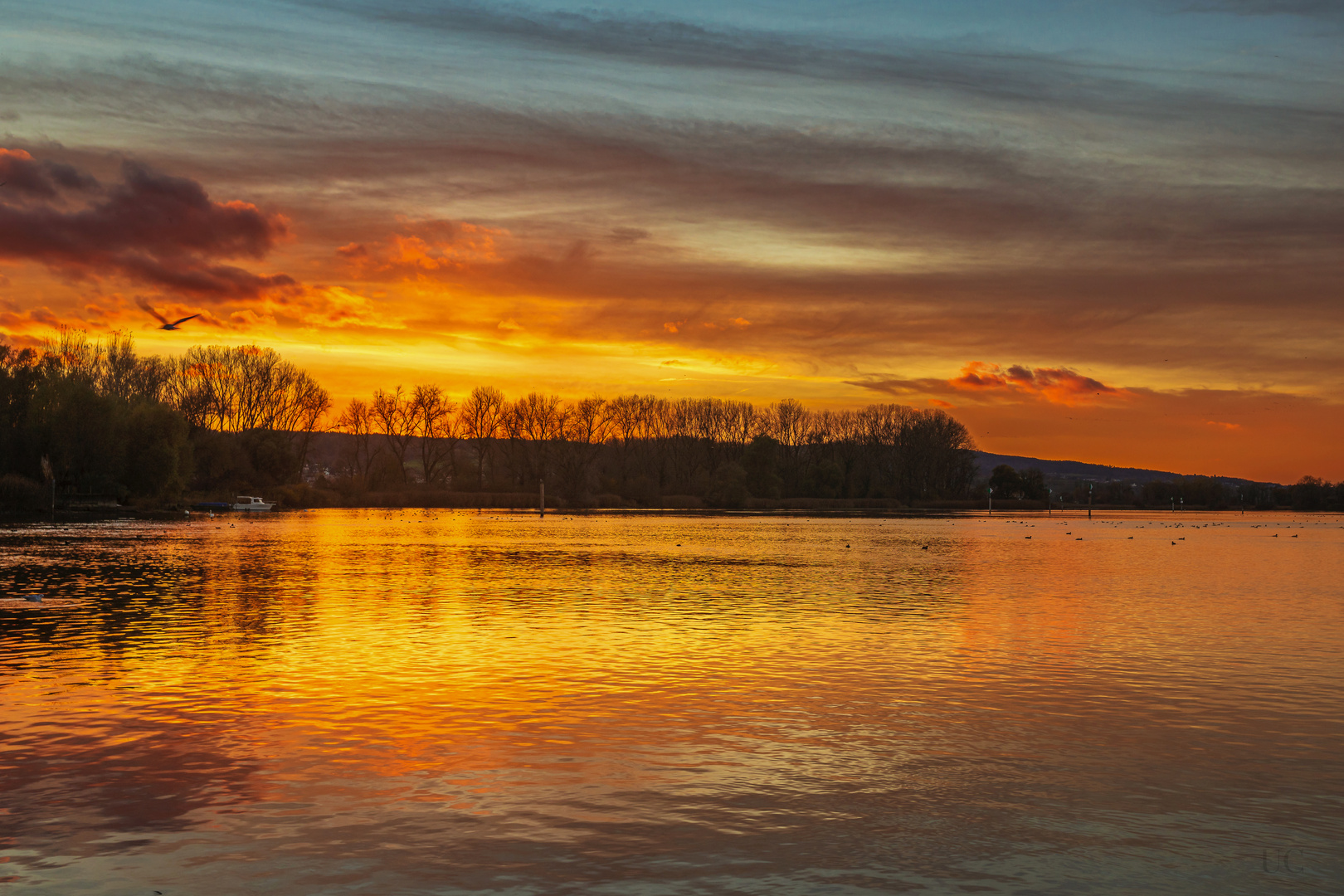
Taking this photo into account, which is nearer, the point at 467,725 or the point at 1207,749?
the point at 1207,749

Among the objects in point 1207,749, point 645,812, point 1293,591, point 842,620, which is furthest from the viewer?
point 1293,591

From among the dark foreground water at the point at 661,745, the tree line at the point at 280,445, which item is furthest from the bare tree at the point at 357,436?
the dark foreground water at the point at 661,745

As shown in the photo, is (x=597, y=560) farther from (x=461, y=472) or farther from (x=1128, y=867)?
(x=461, y=472)

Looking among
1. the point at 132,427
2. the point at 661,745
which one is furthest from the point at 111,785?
the point at 132,427

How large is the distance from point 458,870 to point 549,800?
7.76 ft

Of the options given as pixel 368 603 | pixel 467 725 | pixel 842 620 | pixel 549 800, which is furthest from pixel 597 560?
→ pixel 549 800

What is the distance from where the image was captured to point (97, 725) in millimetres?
15672

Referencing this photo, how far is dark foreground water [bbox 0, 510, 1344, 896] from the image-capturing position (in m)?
10.2

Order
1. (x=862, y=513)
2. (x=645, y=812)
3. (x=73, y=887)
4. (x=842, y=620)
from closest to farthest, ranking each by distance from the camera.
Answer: (x=73, y=887) → (x=645, y=812) → (x=842, y=620) → (x=862, y=513)

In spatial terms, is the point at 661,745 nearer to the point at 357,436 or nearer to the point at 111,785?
the point at 111,785

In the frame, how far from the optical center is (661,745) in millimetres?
15008

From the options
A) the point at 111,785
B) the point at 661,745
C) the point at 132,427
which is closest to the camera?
the point at 111,785

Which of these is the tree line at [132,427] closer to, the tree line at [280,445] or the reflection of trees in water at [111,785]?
the tree line at [280,445]

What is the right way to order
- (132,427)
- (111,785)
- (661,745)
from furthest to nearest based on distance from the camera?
(132,427) → (661,745) → (111,785)
